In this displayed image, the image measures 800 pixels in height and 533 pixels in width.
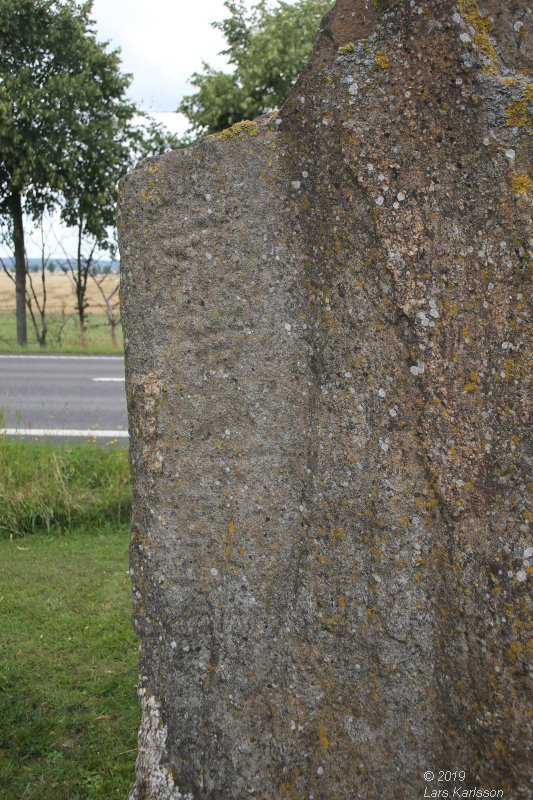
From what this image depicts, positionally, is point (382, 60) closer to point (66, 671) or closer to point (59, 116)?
point (66, 671)

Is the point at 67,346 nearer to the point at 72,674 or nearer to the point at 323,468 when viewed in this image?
the point at 72,674

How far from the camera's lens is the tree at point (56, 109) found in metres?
12.5

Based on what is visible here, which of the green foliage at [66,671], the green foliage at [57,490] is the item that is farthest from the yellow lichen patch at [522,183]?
the green foliage at [57,490]

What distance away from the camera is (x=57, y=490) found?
4840mm

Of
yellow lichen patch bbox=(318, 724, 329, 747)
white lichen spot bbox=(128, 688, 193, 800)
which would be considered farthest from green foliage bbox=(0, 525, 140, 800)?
yellow lichen patch bbox=(318, 724, 329, 747)

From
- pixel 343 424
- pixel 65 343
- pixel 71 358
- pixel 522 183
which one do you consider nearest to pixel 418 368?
pixel 343 424

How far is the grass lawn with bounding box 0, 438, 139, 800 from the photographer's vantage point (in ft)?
9.14

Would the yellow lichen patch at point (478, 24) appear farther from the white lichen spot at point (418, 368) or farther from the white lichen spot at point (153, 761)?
the white lichen spot at point (153, 761)

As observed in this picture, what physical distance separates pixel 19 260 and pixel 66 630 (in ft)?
37.5

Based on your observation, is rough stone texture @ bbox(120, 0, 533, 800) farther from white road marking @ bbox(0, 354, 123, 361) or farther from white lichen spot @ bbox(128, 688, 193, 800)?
white road marking @ bbox(0, 354, 123, 361)

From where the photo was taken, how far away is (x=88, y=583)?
13.5 ft

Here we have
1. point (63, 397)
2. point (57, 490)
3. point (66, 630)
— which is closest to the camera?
point (66, 630)

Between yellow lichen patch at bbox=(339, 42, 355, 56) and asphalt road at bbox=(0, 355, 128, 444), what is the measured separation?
420 cm

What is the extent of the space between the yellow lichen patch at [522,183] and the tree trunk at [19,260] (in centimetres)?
1278
